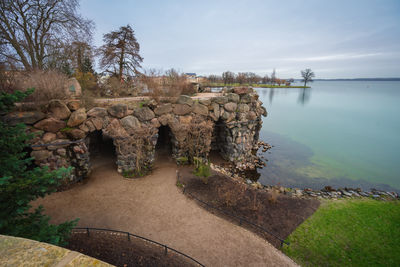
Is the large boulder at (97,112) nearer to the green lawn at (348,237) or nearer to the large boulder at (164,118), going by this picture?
the large boulder at (164,118)

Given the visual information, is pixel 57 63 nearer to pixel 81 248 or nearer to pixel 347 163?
pixel 81 248

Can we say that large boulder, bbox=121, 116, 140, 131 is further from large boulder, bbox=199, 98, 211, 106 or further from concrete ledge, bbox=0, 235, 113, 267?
concrete ledge, bbox=0, 235, 113, 267

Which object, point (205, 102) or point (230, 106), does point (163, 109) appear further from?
point (230, 106)

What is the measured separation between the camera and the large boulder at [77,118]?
9078 millimetres

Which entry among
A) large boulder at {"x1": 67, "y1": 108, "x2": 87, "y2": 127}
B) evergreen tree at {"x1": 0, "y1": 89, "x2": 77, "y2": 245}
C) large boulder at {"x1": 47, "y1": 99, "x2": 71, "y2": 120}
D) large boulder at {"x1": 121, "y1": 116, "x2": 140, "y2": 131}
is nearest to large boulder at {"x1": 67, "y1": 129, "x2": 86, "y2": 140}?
large boulder at {"x1": 67, "y1": 108, "x2": 87, "y2": 127}

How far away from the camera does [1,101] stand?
393 centimetres

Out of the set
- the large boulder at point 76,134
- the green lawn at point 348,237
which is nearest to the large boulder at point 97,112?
the large boulder at point 76,134

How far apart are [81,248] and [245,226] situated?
18.4 feet

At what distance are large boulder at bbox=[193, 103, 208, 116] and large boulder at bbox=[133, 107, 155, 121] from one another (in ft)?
8.82

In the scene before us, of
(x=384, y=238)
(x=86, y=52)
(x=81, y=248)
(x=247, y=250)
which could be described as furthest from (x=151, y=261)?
(x=86, y=52)

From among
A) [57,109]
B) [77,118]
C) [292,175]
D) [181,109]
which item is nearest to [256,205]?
[181,109]

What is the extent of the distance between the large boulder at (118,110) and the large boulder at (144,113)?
0.59 m

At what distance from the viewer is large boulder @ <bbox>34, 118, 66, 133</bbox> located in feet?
28.1

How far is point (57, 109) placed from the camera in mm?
8883
